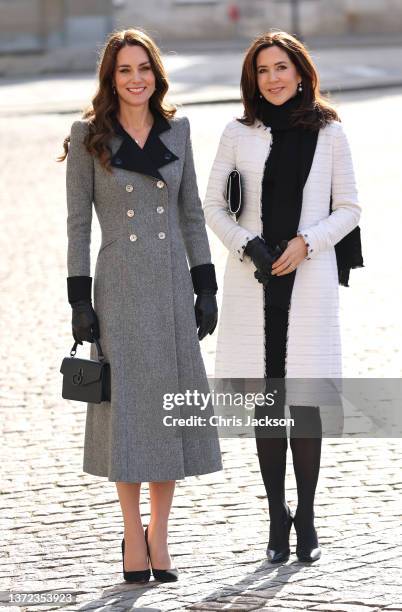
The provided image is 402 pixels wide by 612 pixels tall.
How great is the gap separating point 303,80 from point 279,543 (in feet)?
5.43

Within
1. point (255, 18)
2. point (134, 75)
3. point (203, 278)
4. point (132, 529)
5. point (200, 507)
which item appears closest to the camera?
point (134, 75)

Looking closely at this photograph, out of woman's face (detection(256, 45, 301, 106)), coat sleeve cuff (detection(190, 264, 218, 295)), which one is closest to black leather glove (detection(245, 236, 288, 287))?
coat sleeve cuff (detection(190, 264, 218, 295))

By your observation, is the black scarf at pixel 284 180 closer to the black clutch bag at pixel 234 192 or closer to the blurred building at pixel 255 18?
the black clutch bag at pixel 234 192

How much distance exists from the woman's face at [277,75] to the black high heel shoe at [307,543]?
1516 millimetres

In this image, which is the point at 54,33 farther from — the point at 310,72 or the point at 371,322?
the point at 310,72

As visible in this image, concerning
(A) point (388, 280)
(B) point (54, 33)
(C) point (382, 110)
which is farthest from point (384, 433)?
(B) point (54, 33)

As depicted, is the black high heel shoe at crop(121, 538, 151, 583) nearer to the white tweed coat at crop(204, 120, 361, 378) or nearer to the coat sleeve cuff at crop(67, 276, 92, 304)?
the white tweed coat at crop(204, 120, 361, 378)

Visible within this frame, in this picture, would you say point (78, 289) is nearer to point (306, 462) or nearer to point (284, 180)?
point (284, 180)

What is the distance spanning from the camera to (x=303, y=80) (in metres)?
5.73

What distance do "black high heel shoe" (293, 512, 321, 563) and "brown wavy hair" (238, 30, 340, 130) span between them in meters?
1.42

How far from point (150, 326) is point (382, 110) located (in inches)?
769

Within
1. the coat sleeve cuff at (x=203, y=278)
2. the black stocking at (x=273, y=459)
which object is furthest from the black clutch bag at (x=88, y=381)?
the black stocking at (x=273, y=459)

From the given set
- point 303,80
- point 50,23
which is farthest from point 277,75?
point 50,23

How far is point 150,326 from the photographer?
554 cm
